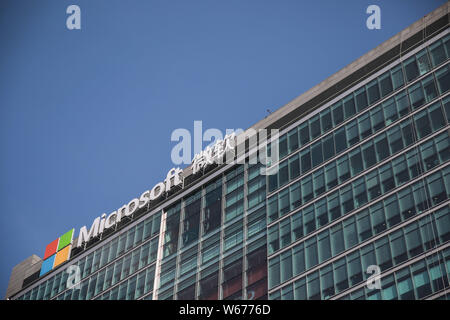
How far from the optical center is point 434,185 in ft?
192

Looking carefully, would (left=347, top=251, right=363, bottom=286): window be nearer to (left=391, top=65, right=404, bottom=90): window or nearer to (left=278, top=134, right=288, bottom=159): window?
(left=278, top=134, right=288, bottom=159): window

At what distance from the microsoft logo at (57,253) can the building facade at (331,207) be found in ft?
34.0

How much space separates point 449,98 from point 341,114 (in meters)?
12.9

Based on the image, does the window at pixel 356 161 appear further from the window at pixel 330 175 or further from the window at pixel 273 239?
the window at pixel 273 239

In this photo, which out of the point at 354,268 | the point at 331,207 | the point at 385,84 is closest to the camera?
the point at 354,268

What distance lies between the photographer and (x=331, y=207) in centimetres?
6588

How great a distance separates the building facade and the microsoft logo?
10.4 m

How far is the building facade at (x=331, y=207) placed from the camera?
5797cm

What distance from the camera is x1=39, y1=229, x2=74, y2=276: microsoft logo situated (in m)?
97.3

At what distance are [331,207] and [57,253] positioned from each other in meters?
48.6

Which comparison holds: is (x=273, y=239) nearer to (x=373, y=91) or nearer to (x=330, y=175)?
(x=330, y=175)

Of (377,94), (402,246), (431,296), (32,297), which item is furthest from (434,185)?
(32,297)

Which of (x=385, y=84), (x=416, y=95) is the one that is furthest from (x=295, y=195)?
(x=416, y=95)
